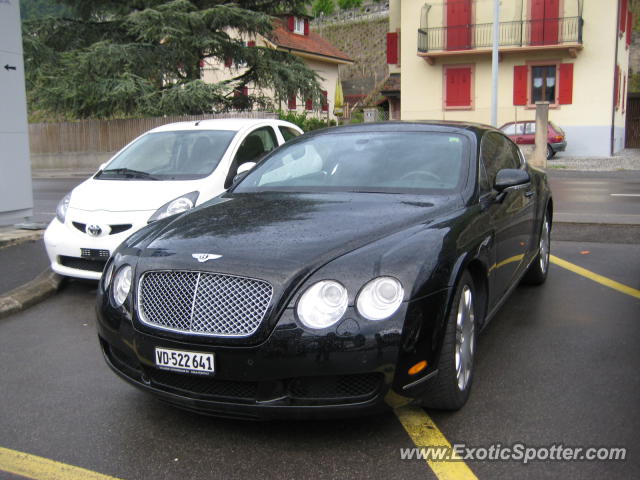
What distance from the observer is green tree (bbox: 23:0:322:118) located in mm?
23359

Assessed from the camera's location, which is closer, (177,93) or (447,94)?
(177,93)

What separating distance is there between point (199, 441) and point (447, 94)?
2949cm

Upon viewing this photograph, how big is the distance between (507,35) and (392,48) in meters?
6.35

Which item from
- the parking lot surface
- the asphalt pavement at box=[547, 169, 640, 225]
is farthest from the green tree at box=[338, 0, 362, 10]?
the parking lot surface

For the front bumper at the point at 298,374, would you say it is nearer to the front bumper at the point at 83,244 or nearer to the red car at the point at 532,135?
the front bumper at the point at 83,244

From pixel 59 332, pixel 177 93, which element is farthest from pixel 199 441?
pixel 177 93

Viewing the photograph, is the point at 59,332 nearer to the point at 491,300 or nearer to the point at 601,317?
the point at 491,300

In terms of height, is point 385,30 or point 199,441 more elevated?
point 385,30

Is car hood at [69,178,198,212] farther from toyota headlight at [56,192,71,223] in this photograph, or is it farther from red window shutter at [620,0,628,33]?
red window shutter at [620,0,628,33]

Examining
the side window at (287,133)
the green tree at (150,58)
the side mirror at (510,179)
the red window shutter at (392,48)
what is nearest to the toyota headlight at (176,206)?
the side window at (287,133)

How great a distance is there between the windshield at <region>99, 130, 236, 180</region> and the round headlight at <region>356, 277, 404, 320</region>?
4.30 m

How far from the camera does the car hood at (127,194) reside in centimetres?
638

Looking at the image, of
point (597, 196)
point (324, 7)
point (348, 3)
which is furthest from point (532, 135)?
point (324, 7)

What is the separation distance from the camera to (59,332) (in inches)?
206
